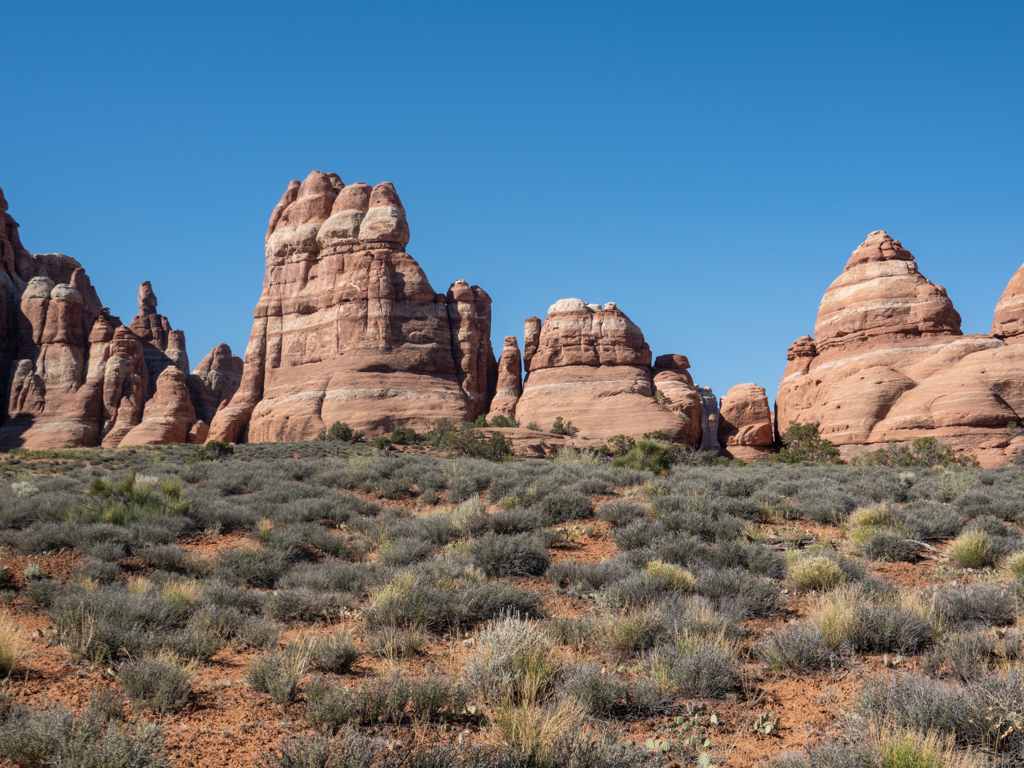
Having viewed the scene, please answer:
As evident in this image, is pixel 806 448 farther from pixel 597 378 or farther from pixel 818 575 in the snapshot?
pixel 818 575

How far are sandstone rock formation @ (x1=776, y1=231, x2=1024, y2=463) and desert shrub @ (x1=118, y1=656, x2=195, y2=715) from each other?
143ft

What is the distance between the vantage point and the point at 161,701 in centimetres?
482

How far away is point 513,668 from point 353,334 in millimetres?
48994

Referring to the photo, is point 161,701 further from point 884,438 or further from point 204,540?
point 884,438

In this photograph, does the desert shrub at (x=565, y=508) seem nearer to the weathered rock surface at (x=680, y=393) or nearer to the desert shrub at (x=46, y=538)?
the desert shrub at (x=46, y=538)

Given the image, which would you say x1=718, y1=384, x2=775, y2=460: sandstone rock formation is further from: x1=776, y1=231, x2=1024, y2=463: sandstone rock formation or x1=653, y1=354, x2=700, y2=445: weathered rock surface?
x1=653, y1=354, x2=700, y2=445: weathered rock surface

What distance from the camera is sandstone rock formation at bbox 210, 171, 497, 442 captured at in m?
49.3

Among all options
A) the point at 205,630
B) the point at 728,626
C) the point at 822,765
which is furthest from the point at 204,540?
the point at 822,765

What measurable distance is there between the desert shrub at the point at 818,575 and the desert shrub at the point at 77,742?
→ 7117mm

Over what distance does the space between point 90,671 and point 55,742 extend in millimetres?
1943

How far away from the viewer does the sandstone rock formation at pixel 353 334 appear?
49312mm

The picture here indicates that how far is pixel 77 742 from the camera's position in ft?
12.3

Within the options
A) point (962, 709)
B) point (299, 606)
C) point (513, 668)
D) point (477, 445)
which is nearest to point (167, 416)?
point (477, 445)

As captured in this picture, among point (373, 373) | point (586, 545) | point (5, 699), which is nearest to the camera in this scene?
point (5, 699)
